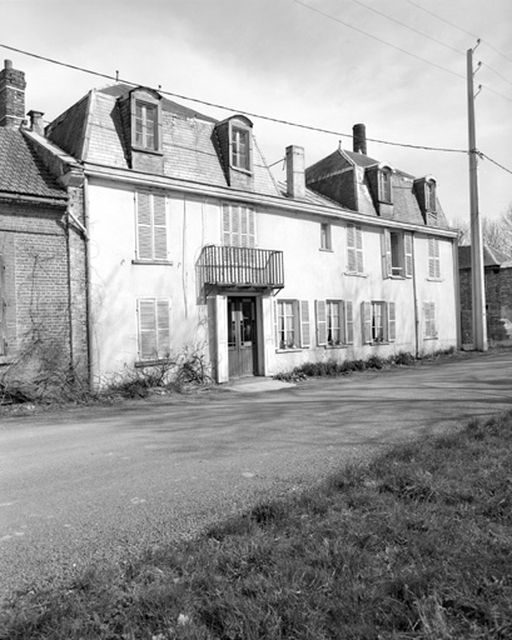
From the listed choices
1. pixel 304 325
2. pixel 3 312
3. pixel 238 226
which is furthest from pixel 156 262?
pixel 304 325

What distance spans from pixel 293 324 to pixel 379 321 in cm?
464

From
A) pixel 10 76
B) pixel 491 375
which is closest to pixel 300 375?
pixel 491 375

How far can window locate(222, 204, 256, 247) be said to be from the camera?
15.8 meters

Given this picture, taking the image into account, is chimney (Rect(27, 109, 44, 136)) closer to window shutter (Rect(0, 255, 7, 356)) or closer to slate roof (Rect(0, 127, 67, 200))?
slate roof (Rect(0, 127, 67, 200))

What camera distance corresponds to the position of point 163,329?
1416 cm

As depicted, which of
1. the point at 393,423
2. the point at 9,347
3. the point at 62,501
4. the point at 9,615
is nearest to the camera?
the point at 9,615

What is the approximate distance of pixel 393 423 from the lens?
7625mm

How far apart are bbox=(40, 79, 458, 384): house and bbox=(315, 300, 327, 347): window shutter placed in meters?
0.06

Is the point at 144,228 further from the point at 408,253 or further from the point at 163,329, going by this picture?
the point at 408,253

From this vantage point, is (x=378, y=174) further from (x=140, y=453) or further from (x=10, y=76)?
(x=140, y=453)

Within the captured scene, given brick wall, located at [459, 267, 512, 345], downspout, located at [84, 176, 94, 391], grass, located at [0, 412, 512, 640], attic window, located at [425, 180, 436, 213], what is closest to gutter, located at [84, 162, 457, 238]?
downspout, located at [84, 176, 94, 391]

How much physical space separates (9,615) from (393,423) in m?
5.90

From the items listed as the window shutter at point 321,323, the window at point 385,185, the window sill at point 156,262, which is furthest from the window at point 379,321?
the window sill at point 156,262

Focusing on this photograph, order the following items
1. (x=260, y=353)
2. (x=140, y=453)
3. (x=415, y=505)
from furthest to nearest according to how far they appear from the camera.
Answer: (x=260, y=353) < (x=140, y=453) < (x=415, y=505)
